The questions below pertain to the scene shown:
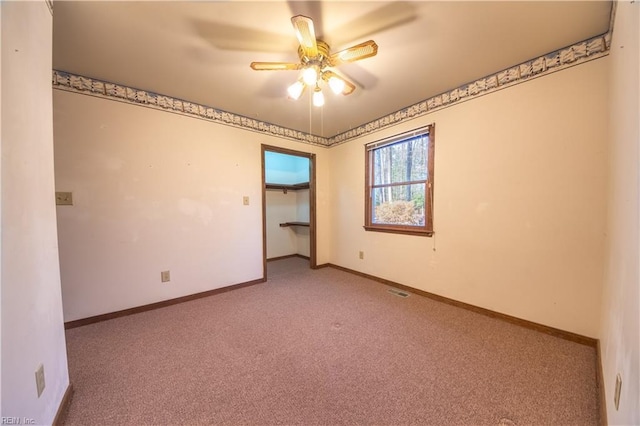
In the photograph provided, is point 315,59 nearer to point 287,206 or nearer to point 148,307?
point 148,307

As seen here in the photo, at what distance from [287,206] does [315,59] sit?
3.78 m

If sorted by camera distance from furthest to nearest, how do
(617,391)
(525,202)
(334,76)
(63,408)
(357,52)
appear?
(525,202) → (334,76) → (357,52) → (63,408) → (617,391)

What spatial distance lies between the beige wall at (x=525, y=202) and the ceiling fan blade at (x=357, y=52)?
4.99 feet

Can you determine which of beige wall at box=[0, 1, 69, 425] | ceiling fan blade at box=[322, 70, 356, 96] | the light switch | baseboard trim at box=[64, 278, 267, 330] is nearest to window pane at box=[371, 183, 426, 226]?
ceiling fan blade at box=[322, 70, 356, 96]

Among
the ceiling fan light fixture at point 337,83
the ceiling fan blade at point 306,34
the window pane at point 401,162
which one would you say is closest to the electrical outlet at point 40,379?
the ceiling fan blade at point 306,34

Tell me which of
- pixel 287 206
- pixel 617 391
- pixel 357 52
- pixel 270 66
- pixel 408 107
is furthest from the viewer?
pixel 287 206

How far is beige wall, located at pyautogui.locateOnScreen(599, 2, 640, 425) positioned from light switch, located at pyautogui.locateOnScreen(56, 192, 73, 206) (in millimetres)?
3693

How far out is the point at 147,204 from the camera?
252 centimetres

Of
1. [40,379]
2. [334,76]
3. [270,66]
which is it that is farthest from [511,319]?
[40,379]

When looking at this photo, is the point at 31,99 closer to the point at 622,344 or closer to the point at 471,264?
the point at 622,344

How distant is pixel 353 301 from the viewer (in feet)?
8.87

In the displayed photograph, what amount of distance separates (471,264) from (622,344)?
4.80ft

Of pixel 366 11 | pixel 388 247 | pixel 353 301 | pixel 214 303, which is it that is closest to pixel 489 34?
pixel 366 11

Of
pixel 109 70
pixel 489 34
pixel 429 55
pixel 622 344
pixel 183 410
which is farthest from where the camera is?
pixel 109 70
